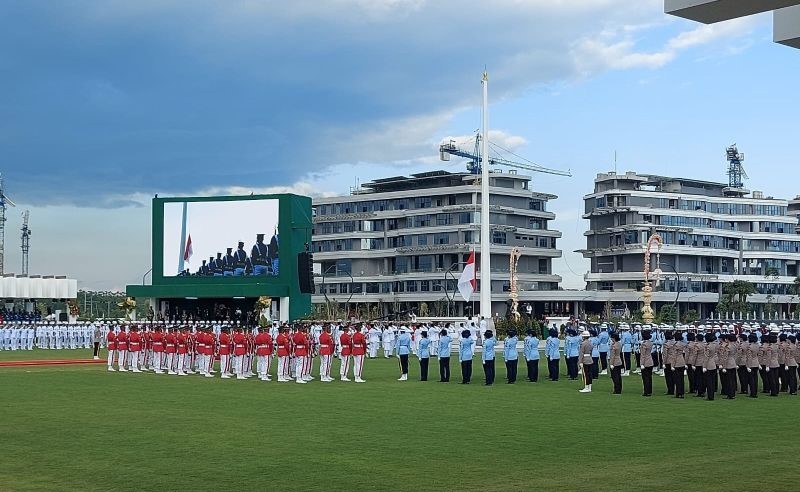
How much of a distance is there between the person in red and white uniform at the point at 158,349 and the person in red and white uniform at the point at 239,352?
136 inches

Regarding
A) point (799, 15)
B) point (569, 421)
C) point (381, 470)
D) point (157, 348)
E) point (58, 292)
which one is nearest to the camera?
point (799, 15)

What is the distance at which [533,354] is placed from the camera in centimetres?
2645

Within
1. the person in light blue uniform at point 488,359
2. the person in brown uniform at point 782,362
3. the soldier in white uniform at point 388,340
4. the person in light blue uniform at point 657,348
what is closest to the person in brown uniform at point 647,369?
the person in brown uniform at point 782,362

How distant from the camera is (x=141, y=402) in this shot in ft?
67.2

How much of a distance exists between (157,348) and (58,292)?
4279 cm

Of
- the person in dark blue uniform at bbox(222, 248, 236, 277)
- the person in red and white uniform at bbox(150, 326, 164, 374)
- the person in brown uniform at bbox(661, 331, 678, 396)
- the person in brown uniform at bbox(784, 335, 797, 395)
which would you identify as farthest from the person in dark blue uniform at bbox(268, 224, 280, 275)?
the person in brown uniform at bbox(784, 335, 797, 395)

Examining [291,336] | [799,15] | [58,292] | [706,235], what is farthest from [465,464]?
[706,235]

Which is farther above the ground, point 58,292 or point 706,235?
point 706,235

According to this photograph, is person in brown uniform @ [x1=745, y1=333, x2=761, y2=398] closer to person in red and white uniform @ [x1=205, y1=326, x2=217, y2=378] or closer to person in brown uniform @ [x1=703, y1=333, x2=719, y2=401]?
person in brown uniform @ [x1=703, y1=333, x2=719, y2=401]

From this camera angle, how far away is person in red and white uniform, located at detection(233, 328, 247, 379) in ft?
90.8

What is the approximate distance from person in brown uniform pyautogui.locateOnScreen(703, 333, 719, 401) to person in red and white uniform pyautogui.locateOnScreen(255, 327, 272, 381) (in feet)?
39.2

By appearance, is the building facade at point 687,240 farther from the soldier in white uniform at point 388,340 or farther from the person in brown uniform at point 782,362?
the person in brown uniform at point 782,362

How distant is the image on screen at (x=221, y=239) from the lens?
6012cm

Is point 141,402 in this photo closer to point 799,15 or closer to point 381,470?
point 381,470
